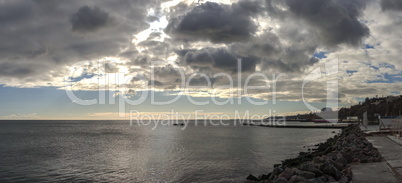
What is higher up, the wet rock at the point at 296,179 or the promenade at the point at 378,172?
the promenade at the point at 378,172

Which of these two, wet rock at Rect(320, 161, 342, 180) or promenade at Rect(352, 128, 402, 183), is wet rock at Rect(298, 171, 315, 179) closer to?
wet rock at Rect(320, 161, 342, 180)

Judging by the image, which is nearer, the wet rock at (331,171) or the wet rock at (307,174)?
the wet rock at (307,174)

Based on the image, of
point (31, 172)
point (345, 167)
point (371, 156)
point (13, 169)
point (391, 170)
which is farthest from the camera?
point (13, 169)

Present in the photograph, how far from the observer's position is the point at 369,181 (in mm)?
11750

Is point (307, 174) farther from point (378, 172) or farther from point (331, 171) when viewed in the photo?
point (378, 172)

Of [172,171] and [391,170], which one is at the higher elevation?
[391,170]

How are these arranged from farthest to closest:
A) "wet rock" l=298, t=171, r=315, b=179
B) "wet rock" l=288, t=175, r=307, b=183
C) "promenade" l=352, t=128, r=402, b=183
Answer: "wet rock" l=298, t=171, r=315, b=179 < "wet rock" l=288, t=175, r=307, b=183 < "promenade" l=352, t=128, r=402, b=183

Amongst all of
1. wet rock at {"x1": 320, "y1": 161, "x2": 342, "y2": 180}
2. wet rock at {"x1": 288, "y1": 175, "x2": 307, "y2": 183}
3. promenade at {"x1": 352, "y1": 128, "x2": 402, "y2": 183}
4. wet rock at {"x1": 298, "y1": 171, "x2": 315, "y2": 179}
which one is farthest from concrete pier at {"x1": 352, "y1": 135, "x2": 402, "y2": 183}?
wet rock at {"x1": 288, "y1": 175, "x2": 307, "y2": 183}

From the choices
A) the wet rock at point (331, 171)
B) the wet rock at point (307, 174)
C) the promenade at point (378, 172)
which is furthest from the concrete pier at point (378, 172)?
the wet rock at point (307, 174)

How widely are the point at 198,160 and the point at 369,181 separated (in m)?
21.0

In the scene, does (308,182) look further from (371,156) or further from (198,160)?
(198,160)

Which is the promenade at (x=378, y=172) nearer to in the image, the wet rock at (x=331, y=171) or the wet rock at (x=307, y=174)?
the wet rock at (x=331, y=171)

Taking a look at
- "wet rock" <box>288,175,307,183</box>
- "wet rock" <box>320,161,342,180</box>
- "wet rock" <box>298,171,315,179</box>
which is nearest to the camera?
"wet rock" <box>288,175,307,183</box>

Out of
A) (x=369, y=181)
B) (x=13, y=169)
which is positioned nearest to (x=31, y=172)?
(x=13, y=169)
